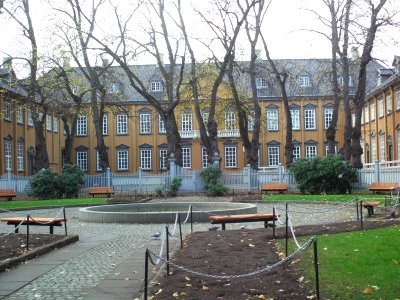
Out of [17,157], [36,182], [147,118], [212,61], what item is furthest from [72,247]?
[147,118]

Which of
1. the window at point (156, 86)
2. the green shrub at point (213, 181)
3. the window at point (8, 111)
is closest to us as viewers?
the green shrub at point (213, 181)

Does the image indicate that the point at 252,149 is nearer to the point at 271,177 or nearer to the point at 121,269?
the point at 271,177

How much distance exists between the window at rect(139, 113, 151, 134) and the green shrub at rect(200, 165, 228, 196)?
27.0m

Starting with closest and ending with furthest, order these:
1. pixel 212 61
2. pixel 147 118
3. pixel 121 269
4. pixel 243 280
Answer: pixel 243 280 → pixel 121 269 → pixel 212 61 → pixel 147 118

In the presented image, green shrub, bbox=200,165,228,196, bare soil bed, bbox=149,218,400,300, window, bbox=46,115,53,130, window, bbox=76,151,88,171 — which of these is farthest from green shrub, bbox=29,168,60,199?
window, bbox=76,151,88,171

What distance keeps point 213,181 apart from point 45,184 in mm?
10060

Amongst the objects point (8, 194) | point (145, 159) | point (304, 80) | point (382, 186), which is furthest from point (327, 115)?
point (8, 194)

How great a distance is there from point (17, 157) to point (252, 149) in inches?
782

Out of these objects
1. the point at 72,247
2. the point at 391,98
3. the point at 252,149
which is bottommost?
the point at 72,247

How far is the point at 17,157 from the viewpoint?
4688 centimetres

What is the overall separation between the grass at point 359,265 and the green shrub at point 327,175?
64.9 ft

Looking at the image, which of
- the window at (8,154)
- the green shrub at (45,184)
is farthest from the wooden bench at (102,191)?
the window at (8,154)

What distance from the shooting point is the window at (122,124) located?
203 ft

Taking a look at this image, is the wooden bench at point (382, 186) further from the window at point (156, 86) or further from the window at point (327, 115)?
the window at point (156, 86)
